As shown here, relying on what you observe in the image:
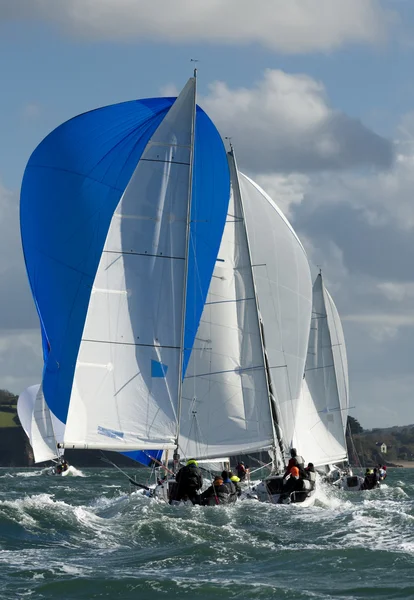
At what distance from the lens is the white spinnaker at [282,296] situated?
107 ft

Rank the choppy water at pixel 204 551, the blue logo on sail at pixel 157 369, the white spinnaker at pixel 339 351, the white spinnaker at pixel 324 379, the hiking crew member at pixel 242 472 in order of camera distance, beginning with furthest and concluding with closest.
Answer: the white spinnaker at pixel 339 351
the white spinnaker at pixel 324 379
the hiking crew member at pixel 242 472
the blue logo on sail at pixel 157 369
the choppy water at pixel 204 551

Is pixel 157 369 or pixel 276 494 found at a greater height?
pixel 157 369

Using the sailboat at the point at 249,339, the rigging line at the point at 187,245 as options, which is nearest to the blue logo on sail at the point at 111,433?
the rigging line at the point at 187,245

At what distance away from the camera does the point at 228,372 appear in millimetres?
30094

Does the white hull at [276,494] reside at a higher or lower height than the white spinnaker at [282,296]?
lower

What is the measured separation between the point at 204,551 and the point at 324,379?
25.5m

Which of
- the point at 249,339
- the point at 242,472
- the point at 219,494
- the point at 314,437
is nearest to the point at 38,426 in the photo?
the point at 314,437

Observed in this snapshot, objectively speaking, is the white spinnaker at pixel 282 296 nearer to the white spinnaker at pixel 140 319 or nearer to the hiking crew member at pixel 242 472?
the hiking crew member at pixel 242 472

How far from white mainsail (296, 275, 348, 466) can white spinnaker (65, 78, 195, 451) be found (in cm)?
1807

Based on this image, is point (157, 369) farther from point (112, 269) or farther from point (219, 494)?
point (219, 494)

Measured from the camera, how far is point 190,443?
95.9ft

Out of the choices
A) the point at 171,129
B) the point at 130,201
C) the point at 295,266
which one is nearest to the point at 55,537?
the point at 130,201

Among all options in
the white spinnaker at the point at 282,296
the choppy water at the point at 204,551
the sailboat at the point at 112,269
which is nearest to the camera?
the choppy water at the point at 204,551

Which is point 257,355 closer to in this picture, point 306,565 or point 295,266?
point 295,266
